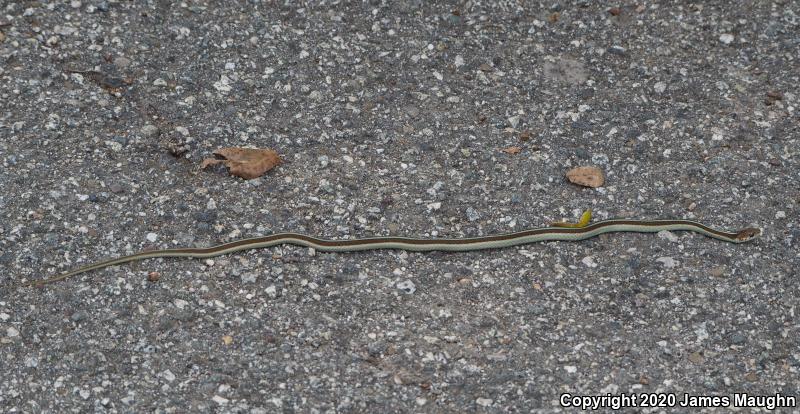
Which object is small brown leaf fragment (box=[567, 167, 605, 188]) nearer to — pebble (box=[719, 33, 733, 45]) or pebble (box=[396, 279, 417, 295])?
pebble (box=[396, 279, 417, 295])

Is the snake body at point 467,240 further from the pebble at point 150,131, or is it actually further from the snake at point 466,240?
the pebble at point 150,131

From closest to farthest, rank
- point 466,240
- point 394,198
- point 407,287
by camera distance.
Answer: point 407,287, point 466,240, point 394,198

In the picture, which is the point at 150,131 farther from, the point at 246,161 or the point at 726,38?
the point at 726,38

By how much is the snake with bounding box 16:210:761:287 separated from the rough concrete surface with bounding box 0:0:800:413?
0.06 metres

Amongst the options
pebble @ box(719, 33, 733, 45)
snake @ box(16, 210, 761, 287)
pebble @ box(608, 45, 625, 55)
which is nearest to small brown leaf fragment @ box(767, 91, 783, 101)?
pebble @ box(719, 33, 733, 45)

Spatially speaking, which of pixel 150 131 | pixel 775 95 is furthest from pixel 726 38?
pixel 150 131

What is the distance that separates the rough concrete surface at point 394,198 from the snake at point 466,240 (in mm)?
55

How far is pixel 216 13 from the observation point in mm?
6277

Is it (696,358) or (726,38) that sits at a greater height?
(726,38)

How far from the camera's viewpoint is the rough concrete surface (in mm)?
4215

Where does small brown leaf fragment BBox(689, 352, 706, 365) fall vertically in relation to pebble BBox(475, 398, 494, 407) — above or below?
below

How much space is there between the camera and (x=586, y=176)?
5461mm

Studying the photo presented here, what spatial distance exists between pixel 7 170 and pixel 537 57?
3.87 meters

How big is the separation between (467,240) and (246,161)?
1584mm
